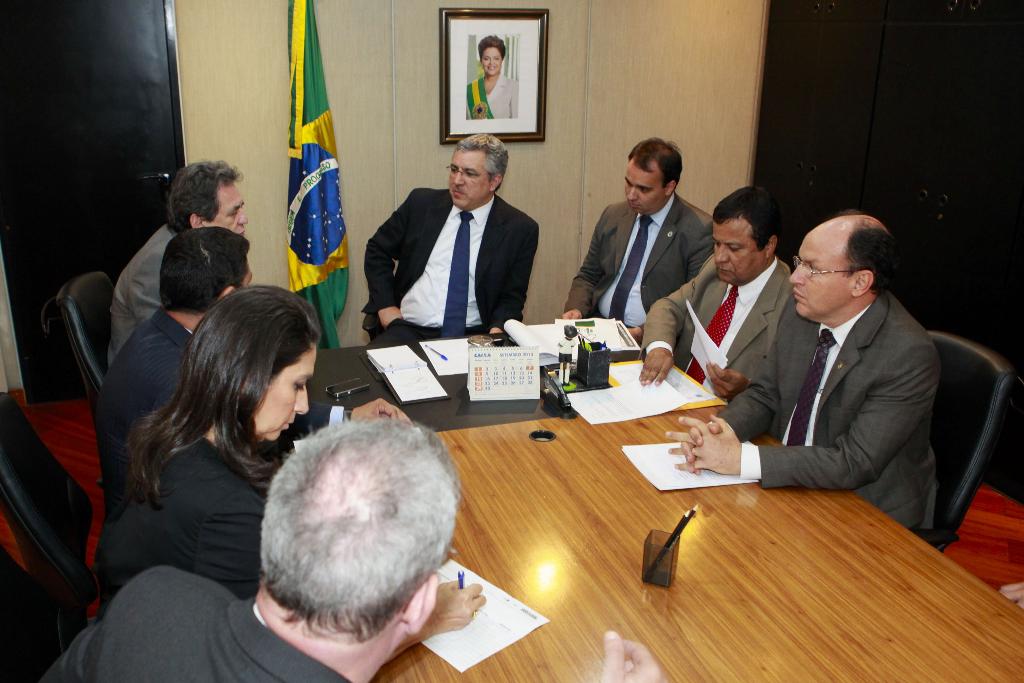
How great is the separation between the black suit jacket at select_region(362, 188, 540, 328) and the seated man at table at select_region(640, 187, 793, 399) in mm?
857

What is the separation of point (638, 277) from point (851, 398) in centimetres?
173

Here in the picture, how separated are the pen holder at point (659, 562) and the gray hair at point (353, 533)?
79cm

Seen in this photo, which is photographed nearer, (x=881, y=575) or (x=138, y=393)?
(x=881, y=575)

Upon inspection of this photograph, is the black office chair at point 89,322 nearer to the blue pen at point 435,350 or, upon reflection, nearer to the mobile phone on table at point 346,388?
the mobile phone on table at point 346,388

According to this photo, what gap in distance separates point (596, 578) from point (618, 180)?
12.9 ft

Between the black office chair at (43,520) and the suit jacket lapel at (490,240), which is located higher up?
the suit jacket lapel at (490,240)

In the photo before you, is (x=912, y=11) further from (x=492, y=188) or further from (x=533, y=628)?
(x=533, y=628)

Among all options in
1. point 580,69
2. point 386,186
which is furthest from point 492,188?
point 580,69

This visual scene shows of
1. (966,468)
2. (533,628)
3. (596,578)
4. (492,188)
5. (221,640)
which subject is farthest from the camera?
(492,188)

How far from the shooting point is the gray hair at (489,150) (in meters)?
3.67

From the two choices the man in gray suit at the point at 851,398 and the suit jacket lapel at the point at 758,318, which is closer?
the man in gray suit at the point at 851,398

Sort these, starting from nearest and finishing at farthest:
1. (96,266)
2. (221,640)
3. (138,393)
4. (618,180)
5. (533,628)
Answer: (221,640), (533,628), (138,393), (96,266), (618,180)

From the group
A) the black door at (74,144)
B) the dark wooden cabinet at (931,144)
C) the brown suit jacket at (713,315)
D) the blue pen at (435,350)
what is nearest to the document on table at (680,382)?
the brown suit jacket at (713,315)

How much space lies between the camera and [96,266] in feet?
15.0
